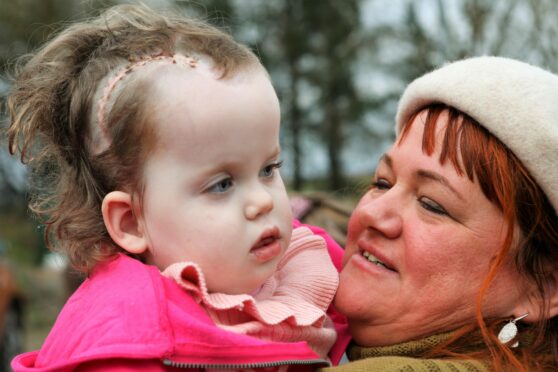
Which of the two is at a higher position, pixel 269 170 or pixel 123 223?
pixel 269 170

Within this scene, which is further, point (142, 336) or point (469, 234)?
point (469, 234)

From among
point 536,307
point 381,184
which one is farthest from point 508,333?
point 381,184

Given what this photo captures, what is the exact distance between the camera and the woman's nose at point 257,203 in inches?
78.1

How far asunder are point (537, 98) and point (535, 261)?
0.55 m

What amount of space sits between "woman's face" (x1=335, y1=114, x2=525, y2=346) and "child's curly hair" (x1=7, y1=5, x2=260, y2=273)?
2.45 ft

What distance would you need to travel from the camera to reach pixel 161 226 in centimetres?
198

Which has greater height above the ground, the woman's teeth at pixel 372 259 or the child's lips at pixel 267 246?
the child's lips at pixel 267 246

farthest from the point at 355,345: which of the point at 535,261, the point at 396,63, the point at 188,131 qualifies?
the point at 396,63

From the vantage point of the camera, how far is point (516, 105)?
2316mm

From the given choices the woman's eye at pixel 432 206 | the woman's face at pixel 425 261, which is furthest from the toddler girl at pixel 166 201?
the woman's eye at pixel 432 206

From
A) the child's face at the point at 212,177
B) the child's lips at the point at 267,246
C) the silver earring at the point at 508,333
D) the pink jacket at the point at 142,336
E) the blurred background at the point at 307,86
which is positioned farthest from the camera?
the blurred background at the point at 307,86

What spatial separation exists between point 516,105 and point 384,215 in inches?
22.1

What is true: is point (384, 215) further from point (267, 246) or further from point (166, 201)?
point (166, 201)

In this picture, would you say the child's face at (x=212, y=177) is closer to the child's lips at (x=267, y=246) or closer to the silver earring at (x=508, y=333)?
the child's lips at (x=267, y=246)
